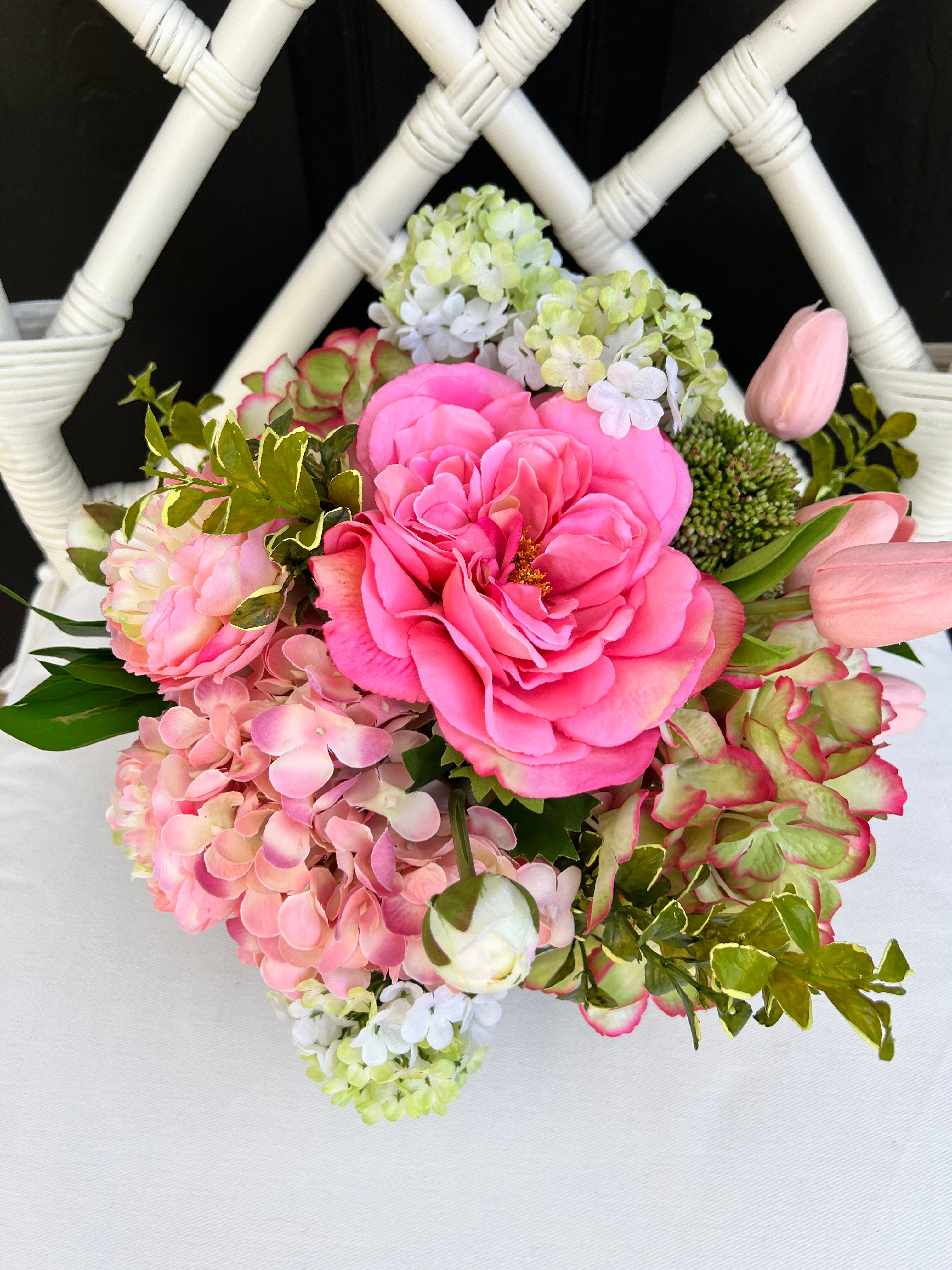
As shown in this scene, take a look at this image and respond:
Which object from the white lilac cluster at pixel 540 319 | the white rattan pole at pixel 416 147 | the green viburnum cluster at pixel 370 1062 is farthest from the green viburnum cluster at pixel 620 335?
the green viburnum cluster at pixel 370 1062

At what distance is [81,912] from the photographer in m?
0.57

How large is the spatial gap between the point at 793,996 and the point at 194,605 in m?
Answer: 0.30

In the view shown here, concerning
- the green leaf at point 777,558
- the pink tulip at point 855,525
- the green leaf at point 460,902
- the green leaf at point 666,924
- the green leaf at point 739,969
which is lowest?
the green leaf at point 739,969

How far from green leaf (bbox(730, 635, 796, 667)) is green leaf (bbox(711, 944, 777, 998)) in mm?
119

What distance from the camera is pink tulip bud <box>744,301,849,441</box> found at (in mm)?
436

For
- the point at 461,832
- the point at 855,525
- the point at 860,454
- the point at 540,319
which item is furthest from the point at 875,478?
the point at 461,832

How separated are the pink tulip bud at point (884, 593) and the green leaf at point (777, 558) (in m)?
0.01

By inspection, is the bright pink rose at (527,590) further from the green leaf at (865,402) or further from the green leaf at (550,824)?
the green leaf at (865,402)

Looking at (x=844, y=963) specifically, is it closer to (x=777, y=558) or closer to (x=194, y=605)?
(x=777, y=558)

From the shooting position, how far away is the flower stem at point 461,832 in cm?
33

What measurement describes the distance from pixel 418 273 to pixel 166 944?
0.45 meters

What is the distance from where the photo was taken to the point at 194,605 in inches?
13.9

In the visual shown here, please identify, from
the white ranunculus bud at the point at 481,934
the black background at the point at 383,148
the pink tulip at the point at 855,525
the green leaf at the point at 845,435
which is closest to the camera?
the white ranunculus bud at the point at 481,934

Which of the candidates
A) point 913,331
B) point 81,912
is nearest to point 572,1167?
point 81,912
